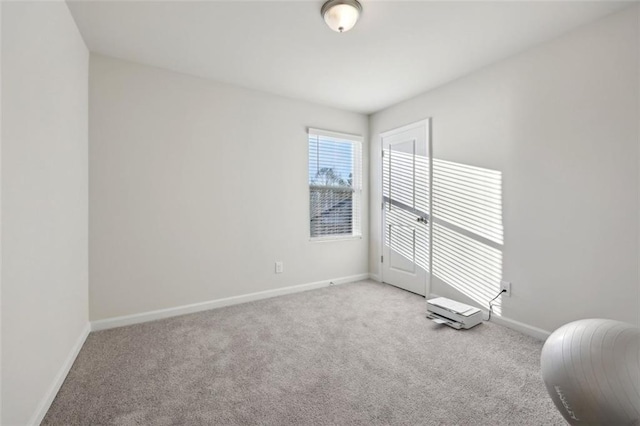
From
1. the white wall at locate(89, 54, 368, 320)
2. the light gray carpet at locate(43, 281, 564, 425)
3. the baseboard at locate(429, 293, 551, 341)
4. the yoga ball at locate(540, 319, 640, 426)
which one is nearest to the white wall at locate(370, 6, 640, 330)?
the baseboard at locate(429, 293, 551, 341)

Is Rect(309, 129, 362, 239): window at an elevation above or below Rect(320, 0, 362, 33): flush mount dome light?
below

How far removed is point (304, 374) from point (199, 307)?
65.1 inches

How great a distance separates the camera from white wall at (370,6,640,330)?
201 cm

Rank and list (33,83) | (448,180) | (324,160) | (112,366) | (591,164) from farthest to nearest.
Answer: (324,160) < (448,180) < (591,164) < (112,366) < (33,83)

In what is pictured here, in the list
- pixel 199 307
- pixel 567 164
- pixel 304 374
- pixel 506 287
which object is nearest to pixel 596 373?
pixel 304 374

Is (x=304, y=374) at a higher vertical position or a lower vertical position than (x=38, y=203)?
lower

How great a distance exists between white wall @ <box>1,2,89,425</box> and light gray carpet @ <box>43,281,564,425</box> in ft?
1.13

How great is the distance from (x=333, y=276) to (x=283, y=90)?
8.21ft

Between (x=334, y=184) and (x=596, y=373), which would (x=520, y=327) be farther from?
(x=334, y=184)

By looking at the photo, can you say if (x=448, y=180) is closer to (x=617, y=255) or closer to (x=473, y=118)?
(x=473, y=118)

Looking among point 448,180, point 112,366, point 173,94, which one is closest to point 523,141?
point 448,180

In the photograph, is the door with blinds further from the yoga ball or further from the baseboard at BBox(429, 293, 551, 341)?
the yoga ball

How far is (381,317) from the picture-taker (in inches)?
114

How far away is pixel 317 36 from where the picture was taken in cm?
234
